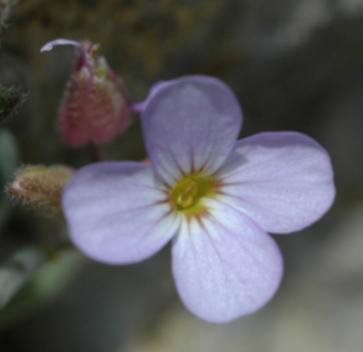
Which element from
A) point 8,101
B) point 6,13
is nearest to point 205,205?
point 8,101

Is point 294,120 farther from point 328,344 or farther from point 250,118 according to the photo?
point 328,344

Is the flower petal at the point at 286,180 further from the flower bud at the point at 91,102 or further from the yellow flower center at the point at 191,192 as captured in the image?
the flower bud at the point at 91,102

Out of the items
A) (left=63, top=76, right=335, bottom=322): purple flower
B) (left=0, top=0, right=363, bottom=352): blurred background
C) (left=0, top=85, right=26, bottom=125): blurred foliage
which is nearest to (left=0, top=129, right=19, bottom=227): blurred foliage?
(left=0, top=0, right=363, bottom=352): blurred background

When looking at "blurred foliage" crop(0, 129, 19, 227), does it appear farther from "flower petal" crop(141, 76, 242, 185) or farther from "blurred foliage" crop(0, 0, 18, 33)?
"flower petal" crop(141, 76, 242, 185)

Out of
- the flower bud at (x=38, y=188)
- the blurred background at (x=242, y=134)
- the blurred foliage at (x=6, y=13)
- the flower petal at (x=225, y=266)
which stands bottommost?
the blurred background at (x=242, y=134)

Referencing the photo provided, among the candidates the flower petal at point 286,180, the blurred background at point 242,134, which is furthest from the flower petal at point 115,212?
the blurred background at point 242,134

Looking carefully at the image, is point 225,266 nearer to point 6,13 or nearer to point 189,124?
point 189,124
